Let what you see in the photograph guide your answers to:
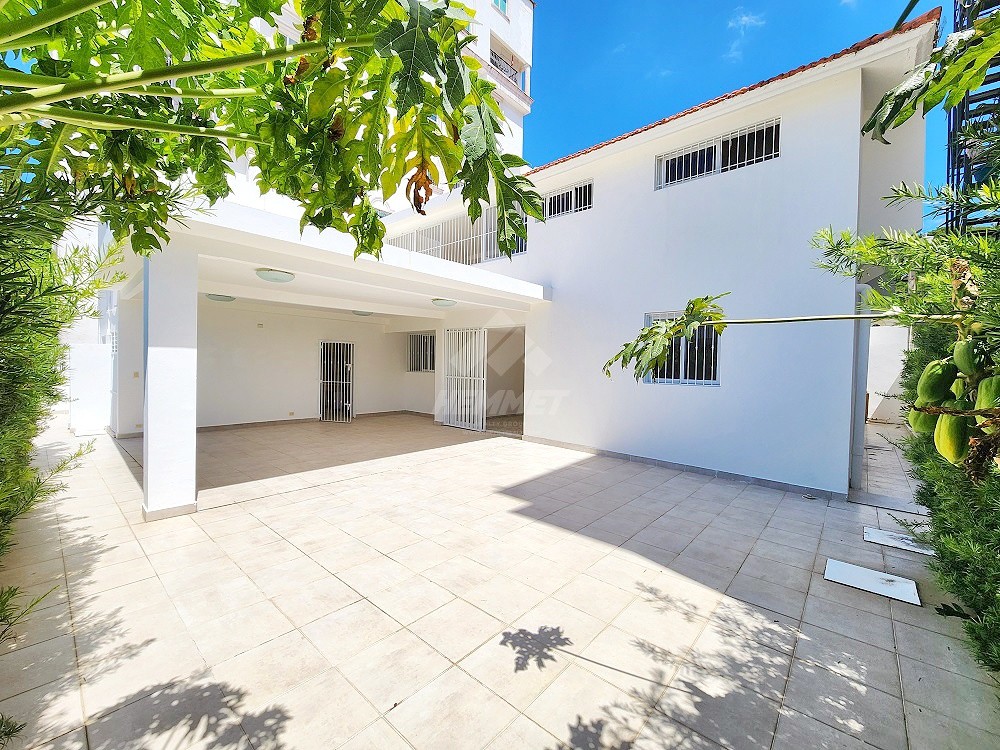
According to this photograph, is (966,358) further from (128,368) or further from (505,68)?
(505,68)

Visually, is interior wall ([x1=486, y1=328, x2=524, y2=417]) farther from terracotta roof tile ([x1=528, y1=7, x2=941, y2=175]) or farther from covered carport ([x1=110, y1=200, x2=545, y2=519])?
terracotta roof tile ([x1=528, y1=7, x2=941, y2=175])

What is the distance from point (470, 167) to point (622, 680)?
2.47m

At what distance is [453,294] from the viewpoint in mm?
7207

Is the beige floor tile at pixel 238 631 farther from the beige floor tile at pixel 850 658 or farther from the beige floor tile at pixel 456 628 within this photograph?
the beige floor tile at pixel 850 658

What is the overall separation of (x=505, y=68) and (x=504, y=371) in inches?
557

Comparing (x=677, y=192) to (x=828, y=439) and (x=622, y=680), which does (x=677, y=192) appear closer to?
(x=828, y=439)

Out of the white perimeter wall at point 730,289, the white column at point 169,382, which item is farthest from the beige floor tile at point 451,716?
the white perimeter wall at point 730,289

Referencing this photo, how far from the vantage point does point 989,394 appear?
803mm

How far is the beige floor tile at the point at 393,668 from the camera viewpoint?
207cm

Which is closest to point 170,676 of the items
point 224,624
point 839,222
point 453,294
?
point 224,624

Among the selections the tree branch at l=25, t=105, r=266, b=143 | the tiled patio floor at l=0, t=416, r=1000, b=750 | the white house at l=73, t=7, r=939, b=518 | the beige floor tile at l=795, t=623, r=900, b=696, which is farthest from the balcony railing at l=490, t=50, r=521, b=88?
the beige floor tile at l=795, t=623, r=900, b=696

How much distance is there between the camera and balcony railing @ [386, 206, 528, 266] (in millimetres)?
9008

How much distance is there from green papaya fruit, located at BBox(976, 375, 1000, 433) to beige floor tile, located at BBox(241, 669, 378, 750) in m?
2.38

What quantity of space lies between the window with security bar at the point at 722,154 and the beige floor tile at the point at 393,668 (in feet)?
21.5
